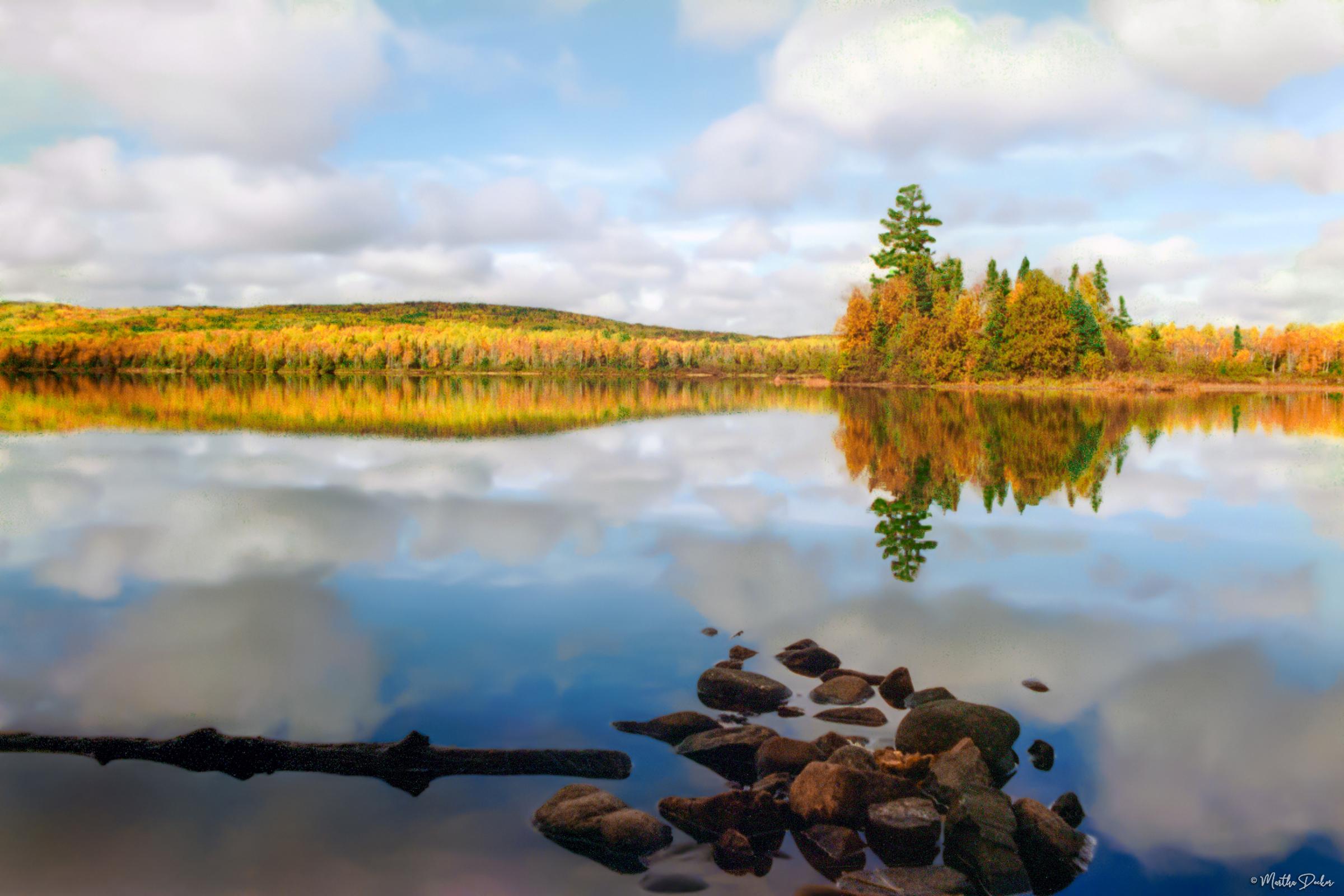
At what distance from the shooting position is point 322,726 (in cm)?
740

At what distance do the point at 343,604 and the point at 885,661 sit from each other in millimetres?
6941

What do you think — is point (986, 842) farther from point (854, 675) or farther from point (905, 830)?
point (854, 675)

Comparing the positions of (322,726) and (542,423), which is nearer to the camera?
(322,726)

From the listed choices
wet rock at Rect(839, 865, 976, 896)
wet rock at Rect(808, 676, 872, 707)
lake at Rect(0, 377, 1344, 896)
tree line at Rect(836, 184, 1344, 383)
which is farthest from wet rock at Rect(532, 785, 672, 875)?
tree line at Rect(836, 184, 1344, 383)

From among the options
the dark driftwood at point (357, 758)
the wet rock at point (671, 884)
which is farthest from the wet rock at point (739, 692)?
the wet rock at point (671, 884)

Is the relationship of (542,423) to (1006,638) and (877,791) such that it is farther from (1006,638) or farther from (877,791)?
(877,791)

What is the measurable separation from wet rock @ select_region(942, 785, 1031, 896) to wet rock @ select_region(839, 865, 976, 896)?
0.15 metres

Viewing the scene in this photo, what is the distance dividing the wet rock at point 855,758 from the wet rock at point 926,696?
146 centimetres

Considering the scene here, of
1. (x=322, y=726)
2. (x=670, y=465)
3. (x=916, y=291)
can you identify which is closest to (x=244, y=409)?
(x=670, y=465)

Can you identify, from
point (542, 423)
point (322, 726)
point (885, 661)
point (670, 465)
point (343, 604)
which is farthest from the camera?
point (542, 423)

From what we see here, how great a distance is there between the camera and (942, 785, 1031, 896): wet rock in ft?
17.2

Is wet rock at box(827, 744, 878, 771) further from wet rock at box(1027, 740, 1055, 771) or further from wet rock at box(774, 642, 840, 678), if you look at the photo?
wet rock at box(774, 642, 840, 678)

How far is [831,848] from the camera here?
5.47 metres

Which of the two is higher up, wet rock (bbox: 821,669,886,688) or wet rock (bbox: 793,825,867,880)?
wet rock (bbox: 821,669,886,688)
